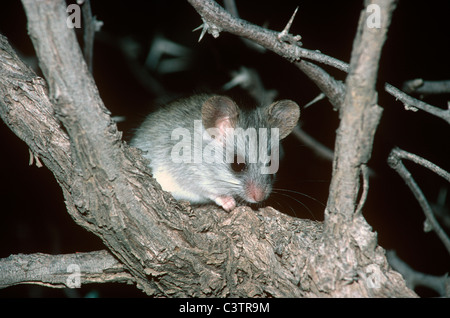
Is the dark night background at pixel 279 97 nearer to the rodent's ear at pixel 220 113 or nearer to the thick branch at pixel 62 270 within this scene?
the rodent's ear at pixel 220 113

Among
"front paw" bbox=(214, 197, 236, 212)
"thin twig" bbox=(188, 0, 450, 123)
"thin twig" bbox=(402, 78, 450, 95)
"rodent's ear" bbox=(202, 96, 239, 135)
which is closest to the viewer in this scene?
"thin twig" bbox=(188, 0, 450, 123)

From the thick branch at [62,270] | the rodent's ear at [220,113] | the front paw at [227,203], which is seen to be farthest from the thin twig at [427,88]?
the thick branch at [62,270]

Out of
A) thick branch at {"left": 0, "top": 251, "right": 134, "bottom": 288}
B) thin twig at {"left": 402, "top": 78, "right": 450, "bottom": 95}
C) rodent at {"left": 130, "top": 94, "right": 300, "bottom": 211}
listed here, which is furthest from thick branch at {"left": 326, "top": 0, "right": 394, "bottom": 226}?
thin twig at {"left": 402, "top": 78, "right": 450, "bottom": 95}

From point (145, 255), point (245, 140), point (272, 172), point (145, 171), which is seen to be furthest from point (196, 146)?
point (145, 255)

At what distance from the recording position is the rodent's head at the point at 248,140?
317cm

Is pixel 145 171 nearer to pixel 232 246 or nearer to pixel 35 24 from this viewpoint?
pixel 232 246

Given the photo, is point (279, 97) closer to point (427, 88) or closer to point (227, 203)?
point (427, 88)

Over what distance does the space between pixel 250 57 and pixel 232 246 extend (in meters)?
2.99

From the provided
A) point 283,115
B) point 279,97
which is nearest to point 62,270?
point 283,115

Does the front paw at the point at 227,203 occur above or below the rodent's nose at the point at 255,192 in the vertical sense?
below

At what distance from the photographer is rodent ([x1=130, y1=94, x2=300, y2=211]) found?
3.21 metres

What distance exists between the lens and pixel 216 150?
336 centimetres

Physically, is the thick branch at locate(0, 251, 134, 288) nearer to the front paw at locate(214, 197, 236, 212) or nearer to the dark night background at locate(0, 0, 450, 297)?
the front paw at locate(214, 197, 236, 212)

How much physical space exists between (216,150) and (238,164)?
0.24m
